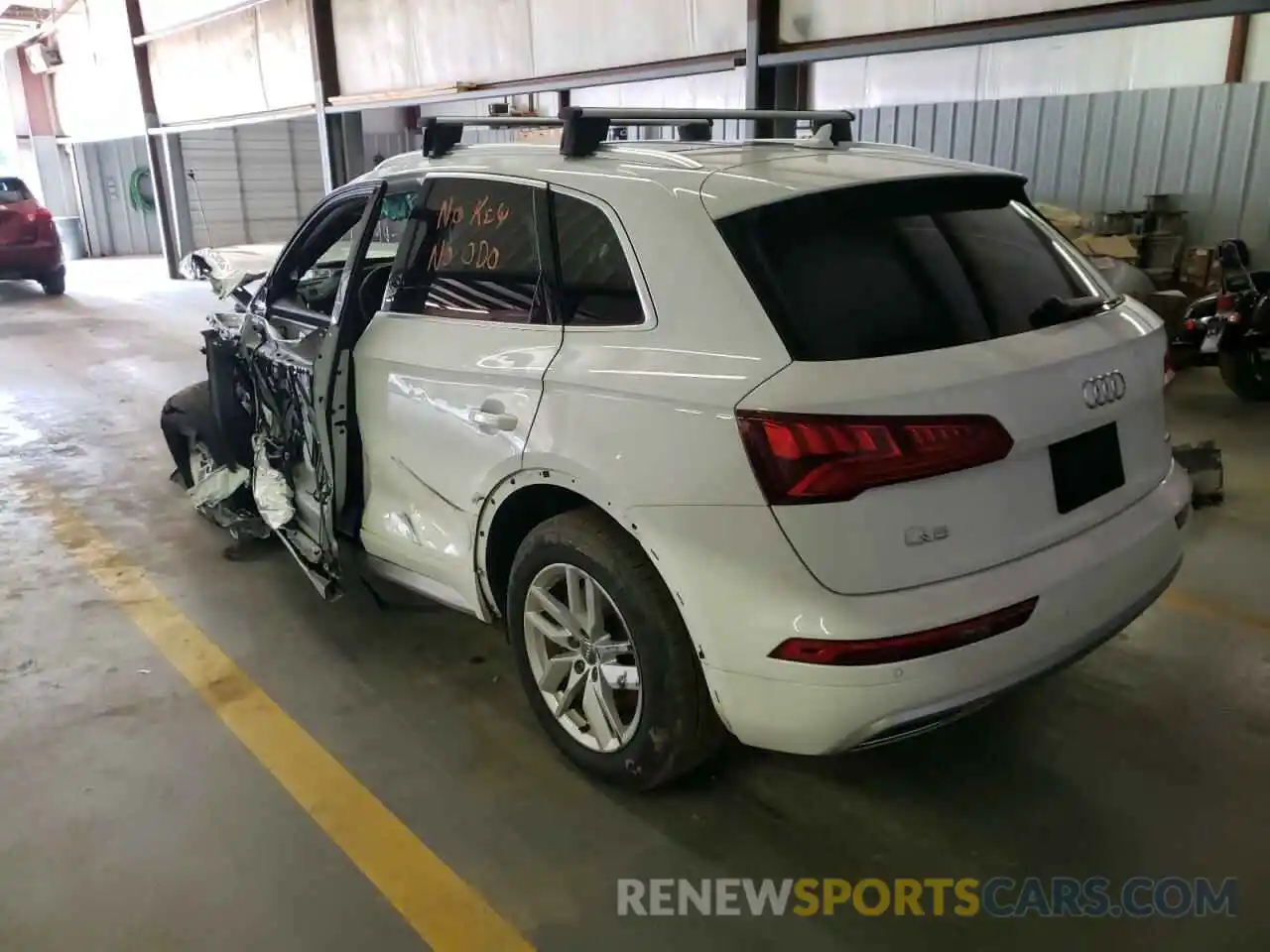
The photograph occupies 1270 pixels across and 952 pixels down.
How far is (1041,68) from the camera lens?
9672 millimetres

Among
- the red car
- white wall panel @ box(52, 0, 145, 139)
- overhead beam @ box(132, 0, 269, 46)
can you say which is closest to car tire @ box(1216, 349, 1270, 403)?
overhead beam @ box(132, 0, 269, 46)

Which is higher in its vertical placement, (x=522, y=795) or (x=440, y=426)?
(x=440, y=426)

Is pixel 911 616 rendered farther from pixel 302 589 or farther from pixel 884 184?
pixel 302 589

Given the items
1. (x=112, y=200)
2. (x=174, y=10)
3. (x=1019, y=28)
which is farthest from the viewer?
(x=112, y=200)

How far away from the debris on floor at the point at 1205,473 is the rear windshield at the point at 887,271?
8.83 ft

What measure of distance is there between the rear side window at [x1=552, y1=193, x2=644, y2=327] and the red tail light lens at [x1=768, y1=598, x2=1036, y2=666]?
90 cm

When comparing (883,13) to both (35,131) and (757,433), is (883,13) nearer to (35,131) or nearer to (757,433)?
(757,433)

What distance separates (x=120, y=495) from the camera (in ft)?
17.7

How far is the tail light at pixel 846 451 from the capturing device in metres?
1.97

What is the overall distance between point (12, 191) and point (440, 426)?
13.7 m

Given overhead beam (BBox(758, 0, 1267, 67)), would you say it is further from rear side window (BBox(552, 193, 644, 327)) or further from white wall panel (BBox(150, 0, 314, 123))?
white wall panel (BBox(150, 0, 314, 123))

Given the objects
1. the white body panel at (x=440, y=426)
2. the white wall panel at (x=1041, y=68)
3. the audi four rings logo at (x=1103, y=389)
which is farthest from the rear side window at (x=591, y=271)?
the white wall panel at (x=1041, y=68)

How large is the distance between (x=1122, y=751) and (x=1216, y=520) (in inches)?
Answer: 89.6

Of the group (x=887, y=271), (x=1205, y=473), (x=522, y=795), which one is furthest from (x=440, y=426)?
(x=1205, y=473)
